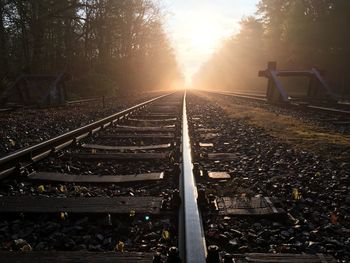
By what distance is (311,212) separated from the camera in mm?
2814

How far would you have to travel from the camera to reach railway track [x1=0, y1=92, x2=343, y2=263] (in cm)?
→ 201

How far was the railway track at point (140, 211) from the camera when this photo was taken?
2.01 meters

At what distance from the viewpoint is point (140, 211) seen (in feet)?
8.82

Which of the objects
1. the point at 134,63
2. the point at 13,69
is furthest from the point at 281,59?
the point at 13,69

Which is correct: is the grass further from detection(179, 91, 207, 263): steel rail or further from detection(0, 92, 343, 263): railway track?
detection(179, 91, 207, 263): steel rail

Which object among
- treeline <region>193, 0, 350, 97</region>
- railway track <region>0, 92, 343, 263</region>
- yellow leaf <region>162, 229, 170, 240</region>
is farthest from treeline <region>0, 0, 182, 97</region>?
treeline <region>193, 0, 350, 97</region>

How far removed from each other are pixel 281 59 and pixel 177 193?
131ft

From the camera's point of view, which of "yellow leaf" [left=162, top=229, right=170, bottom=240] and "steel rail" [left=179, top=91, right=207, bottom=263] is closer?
"steel rail" [left=179, top=91, right=207, bottom=263]

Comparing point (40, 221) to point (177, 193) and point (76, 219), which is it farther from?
point (177, 193)

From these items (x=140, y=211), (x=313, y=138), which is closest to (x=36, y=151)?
(x=140, y=211)

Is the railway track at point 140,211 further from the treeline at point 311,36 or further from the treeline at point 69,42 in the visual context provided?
the treeline at point 311,36

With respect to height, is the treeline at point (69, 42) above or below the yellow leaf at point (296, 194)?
above

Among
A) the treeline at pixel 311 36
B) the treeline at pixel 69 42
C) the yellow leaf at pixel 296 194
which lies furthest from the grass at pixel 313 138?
the treeline at pixel 311 36

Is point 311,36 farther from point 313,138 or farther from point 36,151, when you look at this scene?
point 36,151
